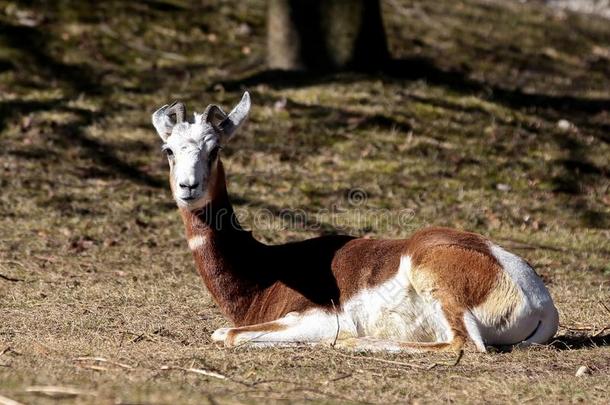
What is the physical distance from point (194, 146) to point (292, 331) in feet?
4.36

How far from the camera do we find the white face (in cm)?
684

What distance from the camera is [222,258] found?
23.6ft

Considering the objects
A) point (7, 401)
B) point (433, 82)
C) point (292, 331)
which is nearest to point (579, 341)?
point (292, 331)

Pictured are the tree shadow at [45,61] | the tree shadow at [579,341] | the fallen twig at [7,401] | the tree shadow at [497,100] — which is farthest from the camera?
the tree shadow at [45,61]

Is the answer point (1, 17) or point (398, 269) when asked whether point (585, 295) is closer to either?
point (398, 269)

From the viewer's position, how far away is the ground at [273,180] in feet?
19.5

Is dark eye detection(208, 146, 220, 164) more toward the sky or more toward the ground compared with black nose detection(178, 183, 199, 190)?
more toward the sky

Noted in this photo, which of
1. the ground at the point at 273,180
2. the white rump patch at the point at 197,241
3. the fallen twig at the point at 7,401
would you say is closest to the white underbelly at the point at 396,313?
the ground at the point at 273,180

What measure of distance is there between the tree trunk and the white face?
688 centimetres

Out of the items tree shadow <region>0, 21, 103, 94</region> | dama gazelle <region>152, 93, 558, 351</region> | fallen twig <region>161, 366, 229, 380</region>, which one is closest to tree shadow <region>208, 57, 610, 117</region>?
tree shadow <region>0, 21, 103, 94</region>

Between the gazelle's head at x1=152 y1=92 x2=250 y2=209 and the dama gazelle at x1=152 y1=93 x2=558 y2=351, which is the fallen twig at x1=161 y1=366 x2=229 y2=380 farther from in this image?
the gazelle's head at x1=152 y1=92 x2=250 y2=209

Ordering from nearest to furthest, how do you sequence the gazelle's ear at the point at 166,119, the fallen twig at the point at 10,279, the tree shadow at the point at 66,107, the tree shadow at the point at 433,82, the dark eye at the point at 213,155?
the dark eye at the point at 213,155
the gazelle's ear at the point at 166,119
the fallen twig at the point at 10,279
the tree shadow at the point at 66,107
the tree shadow at the point at 433,82

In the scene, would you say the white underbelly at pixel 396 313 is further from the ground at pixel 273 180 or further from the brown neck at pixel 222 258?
the brown neck at pixel 222 258

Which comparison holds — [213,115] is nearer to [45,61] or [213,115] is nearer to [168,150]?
[168,150]
